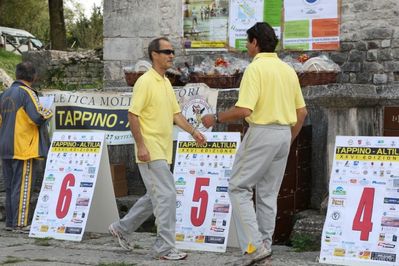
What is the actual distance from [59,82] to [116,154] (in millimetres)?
10723

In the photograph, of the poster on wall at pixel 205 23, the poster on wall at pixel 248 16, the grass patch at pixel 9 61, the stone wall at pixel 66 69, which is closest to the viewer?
the poster on wall at pixel 248 16

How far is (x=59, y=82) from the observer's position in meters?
19.0

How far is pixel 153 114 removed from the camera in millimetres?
6145

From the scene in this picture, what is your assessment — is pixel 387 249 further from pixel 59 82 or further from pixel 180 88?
pixel 59 82

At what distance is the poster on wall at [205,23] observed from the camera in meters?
9.80

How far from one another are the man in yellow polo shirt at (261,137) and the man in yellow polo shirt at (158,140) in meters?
0.51

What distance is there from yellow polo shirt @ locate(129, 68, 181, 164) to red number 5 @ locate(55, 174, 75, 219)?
4.62 feet

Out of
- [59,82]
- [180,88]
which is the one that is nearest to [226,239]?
[180,88]

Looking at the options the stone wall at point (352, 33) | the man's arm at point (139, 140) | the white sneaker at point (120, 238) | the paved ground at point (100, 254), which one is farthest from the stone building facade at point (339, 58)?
the white sneaker at point (120, 238)

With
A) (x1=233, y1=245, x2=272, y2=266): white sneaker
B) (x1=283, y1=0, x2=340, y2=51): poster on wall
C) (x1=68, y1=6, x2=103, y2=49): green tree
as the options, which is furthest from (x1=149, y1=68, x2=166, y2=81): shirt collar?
(x1=68, y1=6, x2=103, y2=49): green tree

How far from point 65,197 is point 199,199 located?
1.40 m

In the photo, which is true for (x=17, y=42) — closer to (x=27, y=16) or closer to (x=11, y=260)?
(x=27, y=16)

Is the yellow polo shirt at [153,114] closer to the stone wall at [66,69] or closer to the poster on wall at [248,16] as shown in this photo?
the poster on wall at [248,16]

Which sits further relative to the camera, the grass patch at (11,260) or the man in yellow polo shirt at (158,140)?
the grass patch at (11,260)
